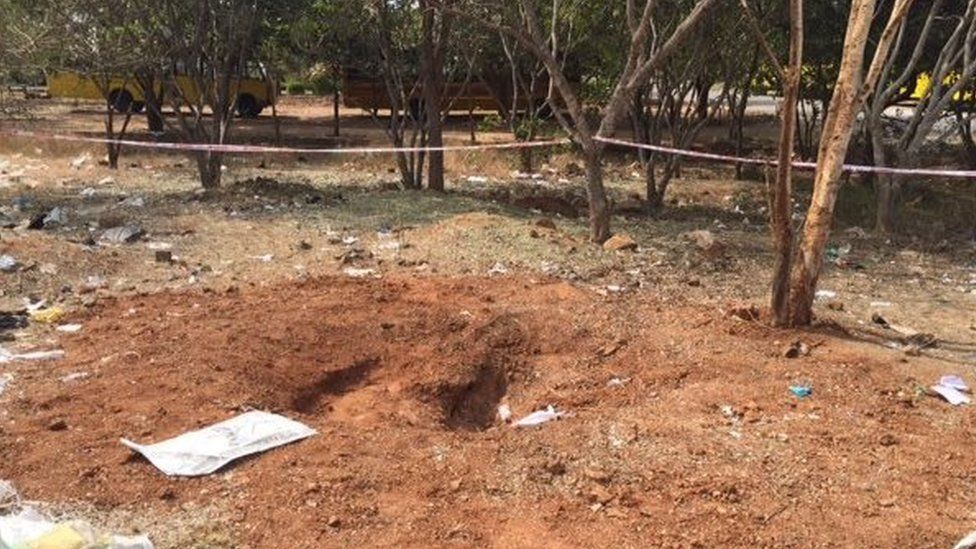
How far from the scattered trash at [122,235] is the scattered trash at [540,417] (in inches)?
188

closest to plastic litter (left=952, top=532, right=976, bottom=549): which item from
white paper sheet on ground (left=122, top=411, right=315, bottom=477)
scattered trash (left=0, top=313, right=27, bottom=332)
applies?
white paper sheet on ground (left=122, top=411, right=315, bottom=477)

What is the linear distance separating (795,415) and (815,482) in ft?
2.21

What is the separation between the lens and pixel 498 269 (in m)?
7.13

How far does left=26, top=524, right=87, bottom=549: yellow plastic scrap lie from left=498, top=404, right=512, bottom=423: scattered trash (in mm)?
2397

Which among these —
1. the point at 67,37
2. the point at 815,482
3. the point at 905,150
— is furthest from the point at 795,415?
the point at 67,37

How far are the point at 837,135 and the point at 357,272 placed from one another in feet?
11.7

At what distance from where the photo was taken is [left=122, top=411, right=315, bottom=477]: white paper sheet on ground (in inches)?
149

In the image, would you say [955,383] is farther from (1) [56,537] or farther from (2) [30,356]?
(2) [30,356]

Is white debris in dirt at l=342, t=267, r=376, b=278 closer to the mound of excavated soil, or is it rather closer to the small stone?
the mound of excavated soil

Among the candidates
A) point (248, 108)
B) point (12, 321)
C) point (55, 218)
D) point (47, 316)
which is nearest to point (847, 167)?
point (47, 316)

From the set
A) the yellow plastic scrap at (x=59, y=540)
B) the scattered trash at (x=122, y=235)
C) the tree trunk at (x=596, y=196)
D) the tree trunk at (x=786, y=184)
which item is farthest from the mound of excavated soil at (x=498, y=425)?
the scattered trash at (x=122, y=235)

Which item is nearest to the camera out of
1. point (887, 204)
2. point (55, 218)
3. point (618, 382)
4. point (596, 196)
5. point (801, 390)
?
point (801, 390)

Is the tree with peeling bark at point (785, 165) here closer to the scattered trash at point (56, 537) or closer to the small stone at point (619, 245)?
the small stone at point (619, 245)

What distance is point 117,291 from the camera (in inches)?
257
